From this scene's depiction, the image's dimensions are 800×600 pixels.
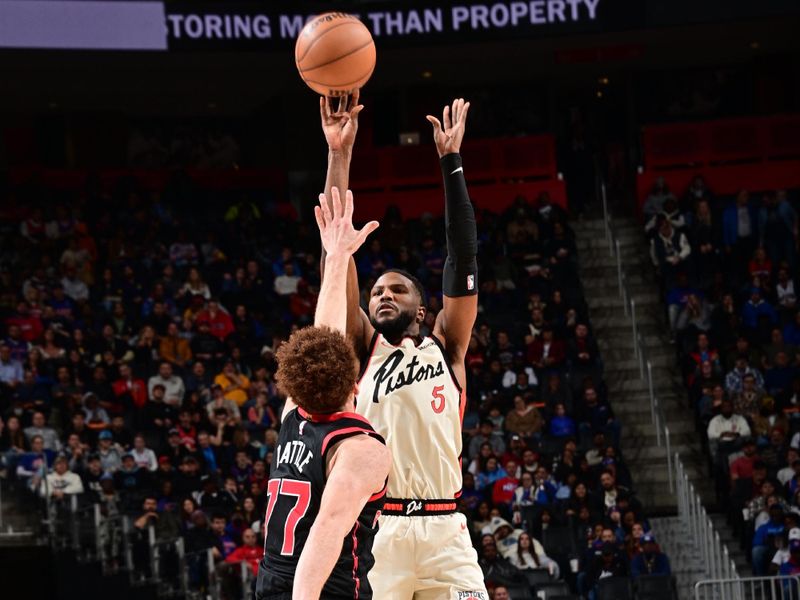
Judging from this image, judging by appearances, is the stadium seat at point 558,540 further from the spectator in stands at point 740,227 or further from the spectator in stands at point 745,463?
the spectator in stands at point 740,227

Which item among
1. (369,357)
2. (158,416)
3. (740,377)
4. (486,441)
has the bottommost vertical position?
(486,441)

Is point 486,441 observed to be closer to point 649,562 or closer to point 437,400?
point 649,562

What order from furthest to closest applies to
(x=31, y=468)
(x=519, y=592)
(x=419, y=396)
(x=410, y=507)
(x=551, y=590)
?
(x=31, y=468) → (x=551, y=590) → (x=519, y=592) → (x=419, y=396) → (x=410, y=507)

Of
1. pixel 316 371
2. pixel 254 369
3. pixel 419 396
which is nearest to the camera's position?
pixel 316 371

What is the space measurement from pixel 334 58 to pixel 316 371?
9.54 ft

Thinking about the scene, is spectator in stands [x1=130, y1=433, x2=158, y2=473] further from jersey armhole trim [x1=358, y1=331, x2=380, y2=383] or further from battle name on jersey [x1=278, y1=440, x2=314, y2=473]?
battle name on jersey [x1=278, y1=440, x2=314, y2=473]

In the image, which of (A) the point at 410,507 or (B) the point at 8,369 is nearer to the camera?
(A) the point at 410,507

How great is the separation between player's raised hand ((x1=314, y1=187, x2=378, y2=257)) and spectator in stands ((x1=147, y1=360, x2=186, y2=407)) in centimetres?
1065

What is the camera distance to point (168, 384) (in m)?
16.3

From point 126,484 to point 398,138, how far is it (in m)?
10.5

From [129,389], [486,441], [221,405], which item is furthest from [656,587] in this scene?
[129,389]

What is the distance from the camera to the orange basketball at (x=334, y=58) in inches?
285

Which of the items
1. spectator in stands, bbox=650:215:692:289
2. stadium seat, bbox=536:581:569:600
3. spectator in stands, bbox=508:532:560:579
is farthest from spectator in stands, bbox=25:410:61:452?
spectator in stands, bbox=650:215:692:289

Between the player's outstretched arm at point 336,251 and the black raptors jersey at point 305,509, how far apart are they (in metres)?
0.48
